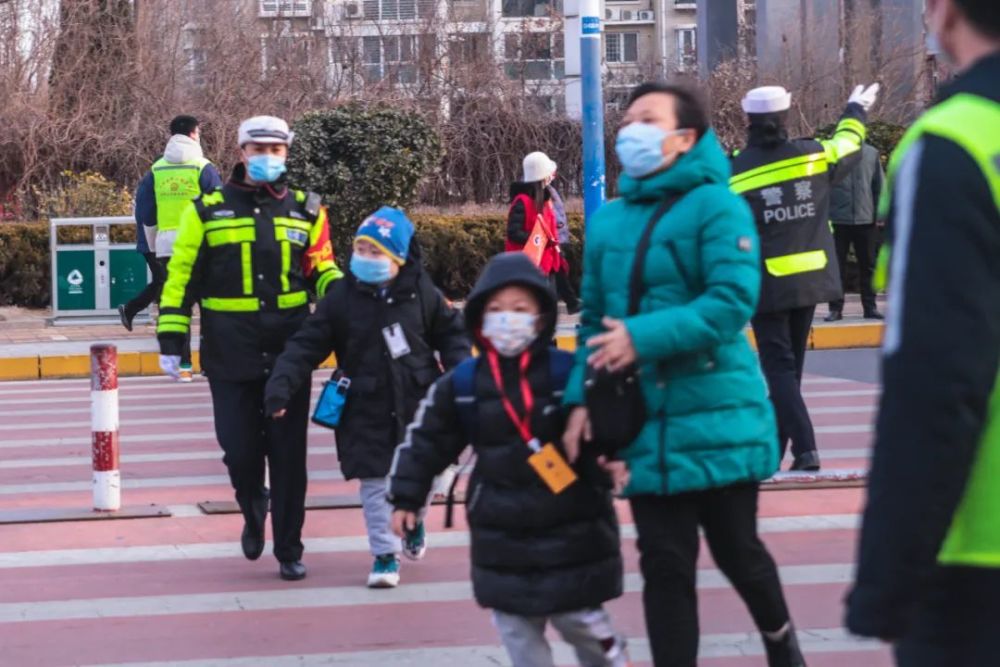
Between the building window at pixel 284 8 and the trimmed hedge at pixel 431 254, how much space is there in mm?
17280

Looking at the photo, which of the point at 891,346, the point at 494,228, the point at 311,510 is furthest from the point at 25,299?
the point at 891,346

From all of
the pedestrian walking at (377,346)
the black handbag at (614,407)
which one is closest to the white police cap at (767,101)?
the pedestrian walking at (377,346)

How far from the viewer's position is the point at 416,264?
23.4 ft

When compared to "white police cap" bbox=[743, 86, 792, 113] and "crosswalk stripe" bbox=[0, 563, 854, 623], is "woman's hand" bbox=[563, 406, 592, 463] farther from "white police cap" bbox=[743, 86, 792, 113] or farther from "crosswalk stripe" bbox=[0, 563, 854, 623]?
"white police cap" bbox=[743, 86, 792, 113]

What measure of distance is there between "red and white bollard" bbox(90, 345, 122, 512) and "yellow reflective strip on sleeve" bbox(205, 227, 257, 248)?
66.5 inches

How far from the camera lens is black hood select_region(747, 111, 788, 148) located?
8.53 meters

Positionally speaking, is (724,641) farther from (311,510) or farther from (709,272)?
(311,510)

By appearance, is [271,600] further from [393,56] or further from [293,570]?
[393,56]

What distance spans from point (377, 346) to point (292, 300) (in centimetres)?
63

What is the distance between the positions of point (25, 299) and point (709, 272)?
18.2 meters

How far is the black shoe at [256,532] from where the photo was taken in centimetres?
757

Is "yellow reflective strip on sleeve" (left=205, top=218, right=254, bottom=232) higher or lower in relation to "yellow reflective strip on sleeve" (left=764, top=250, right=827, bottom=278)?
higher

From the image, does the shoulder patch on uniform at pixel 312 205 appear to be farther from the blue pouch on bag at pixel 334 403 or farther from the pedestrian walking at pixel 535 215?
the pedestrian walking at pixel 535 215

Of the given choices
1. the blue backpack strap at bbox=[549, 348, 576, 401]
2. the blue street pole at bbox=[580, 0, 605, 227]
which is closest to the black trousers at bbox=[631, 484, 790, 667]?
the blue backpack strap at bbox=[549, 348, 576, 401]
